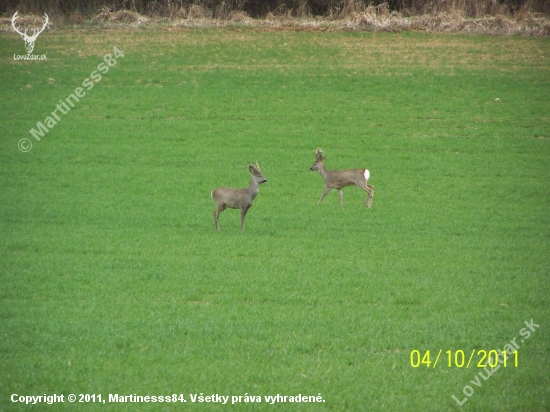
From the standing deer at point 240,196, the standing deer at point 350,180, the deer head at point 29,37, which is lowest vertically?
the standing deer at point 350,180

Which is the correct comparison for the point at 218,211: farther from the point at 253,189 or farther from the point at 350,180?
the point at 350,180

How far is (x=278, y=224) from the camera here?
45.6ft

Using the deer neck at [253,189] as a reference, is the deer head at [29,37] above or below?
above

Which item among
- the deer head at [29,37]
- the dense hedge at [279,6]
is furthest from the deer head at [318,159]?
the dense hedge at [279,6]

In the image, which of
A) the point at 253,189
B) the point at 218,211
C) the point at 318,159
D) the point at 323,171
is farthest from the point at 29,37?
the point at 253,189

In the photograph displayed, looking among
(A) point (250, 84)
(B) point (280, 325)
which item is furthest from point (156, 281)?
(A) point (250, 84)

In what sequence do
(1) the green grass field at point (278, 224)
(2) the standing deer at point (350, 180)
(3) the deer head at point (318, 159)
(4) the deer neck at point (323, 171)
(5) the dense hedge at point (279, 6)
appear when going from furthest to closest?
1. (5) the dense hedge at point (279, 6)
2. (3) the deer head at point (318, 159)
3. (4) the deer neck at point (323, 171)
4. (2) the standing deer at point (350, 180)
5. (1) the green grass field at point (278, 224)

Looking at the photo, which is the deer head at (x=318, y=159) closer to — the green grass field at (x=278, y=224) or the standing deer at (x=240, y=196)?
the green grass field at (x=278, y=224)

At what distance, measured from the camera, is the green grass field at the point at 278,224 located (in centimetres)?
725

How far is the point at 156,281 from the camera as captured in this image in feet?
32.9

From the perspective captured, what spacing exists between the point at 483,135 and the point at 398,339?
16.0 metres

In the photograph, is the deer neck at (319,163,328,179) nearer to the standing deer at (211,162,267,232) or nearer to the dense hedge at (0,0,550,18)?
the standing deer at (211,162,267,232)

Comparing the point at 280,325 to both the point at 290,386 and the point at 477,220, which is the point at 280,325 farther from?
the point at 477,220
